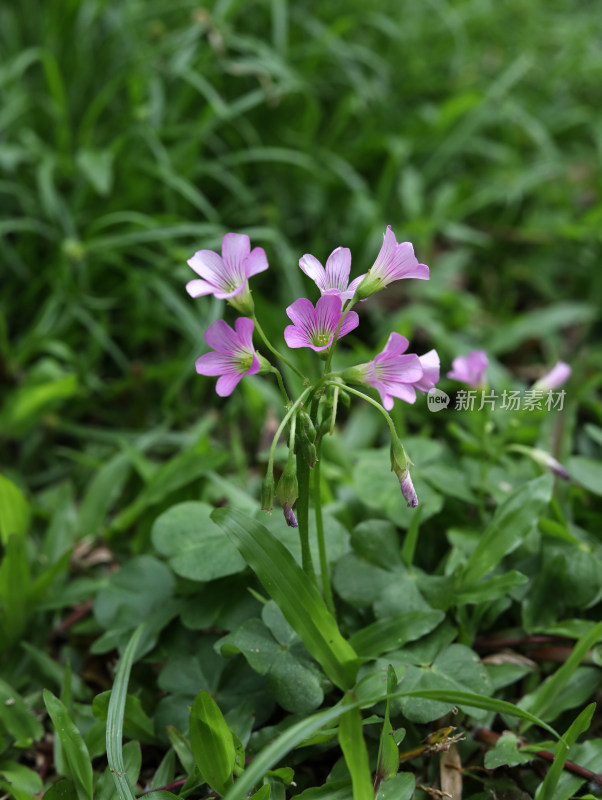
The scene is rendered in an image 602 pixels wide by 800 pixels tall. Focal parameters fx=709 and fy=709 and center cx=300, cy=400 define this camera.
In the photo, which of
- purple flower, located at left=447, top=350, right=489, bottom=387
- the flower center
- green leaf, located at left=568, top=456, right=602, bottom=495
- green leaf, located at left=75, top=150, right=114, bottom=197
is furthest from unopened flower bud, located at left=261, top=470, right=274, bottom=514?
green leaf, located at left=75, top=150, right=114, bottom=197

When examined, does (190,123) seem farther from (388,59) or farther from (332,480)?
(332,480)

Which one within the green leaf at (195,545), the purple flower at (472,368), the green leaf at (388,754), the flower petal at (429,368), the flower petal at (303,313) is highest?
the flower petal at (303,313)

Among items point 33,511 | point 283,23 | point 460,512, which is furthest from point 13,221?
point 460,512

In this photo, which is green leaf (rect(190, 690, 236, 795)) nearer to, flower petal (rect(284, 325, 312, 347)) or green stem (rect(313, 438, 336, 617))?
green stem (rect(313, 438, 336, 617))

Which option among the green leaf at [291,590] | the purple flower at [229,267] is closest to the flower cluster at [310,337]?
the purple flower at [229,267]

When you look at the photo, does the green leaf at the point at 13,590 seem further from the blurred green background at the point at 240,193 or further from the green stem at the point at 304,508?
the green stem at the point at 304,508

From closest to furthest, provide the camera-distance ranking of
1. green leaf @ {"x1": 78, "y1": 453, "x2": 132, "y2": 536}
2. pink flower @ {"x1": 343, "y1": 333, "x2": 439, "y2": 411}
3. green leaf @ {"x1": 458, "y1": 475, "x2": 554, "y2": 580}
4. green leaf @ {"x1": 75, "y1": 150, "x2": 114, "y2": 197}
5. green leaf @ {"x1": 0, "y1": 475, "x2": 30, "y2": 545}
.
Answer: pink flower @ {"x1": 343, "y1": 333, "x2": 439, "y2": 411} < green leaf @ {"x1": 458, "y1": 475, "x2": 554, "y2": 580} < green leaf @ {"x1": 0, "y1": 475, "x2": 30, "y2": 545} < green leaf @ {"x1": 78, "y1": 453, "x2": 132, "y2": 536} < green leaf @ {"x1": 75, "y1": 150, "x2": 114, "y2": 197}
